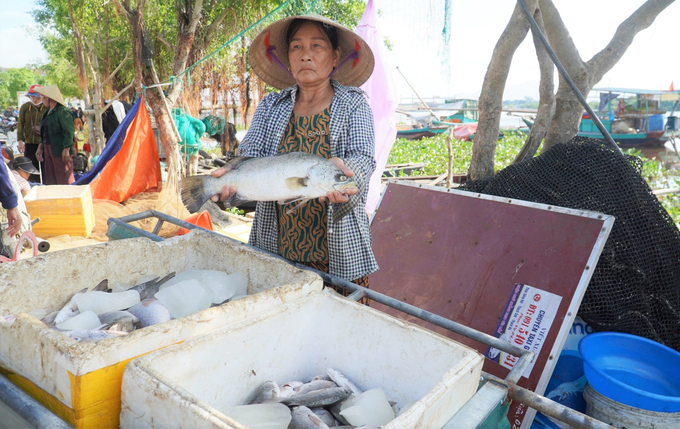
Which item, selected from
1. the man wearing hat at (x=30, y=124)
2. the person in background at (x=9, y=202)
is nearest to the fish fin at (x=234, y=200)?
the person in background at (x=9, y=202)

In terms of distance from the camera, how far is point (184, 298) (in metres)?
1.75

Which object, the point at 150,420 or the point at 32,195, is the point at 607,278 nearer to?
the point at 150,420

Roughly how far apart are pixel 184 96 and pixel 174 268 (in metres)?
7.41

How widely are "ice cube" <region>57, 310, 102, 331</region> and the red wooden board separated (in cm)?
201

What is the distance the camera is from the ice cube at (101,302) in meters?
1.70

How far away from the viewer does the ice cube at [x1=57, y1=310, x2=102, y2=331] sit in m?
1.54

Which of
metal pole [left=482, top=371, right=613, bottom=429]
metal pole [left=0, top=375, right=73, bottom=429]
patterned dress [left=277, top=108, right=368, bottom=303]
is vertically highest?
patterned dress [left=277, top=108, right=368, bottom=303]

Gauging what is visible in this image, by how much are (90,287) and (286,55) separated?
1.60m

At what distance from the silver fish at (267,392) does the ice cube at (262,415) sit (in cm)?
12

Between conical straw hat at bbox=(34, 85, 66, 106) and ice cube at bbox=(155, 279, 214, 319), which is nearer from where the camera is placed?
ice cube at bbox=(155, 279, 214, 319)

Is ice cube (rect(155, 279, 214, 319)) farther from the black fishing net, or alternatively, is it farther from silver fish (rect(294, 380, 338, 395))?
the black fishing net

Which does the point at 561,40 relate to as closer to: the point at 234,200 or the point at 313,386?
the point at 234,200

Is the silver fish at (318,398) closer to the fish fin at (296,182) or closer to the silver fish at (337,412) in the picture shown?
the silver fish at (337,412)

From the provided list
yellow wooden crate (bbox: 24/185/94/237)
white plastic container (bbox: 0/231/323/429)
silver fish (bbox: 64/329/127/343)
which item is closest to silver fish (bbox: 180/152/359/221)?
white plastic container (bbox: 0/231/323/429)
